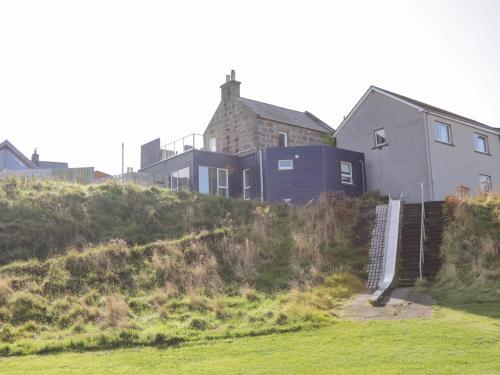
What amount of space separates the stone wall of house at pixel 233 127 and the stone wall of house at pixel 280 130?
A: 514mm

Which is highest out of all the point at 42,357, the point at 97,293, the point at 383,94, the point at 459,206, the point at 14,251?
the point at 383,94

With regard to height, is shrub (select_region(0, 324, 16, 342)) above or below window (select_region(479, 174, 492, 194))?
below

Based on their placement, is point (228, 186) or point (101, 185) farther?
point (228, 186)

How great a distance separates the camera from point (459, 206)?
72.3 ft

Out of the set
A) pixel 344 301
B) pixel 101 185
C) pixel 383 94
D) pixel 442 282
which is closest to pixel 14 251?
pixel 101 185

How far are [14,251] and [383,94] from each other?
2259cm

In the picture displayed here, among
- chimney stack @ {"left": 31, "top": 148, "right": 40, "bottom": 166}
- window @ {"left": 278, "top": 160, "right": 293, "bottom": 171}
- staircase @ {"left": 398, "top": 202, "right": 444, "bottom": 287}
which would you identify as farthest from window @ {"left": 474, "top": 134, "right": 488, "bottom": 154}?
chimney stack @ {"left": 31, "top": 148, "right": 40, "bottom": 166}

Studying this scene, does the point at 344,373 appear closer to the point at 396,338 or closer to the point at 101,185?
the point at 396,338

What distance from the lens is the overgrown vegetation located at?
1565 cm

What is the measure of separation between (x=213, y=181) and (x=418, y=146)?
12.0 meters

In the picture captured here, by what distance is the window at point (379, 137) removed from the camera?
33844mm

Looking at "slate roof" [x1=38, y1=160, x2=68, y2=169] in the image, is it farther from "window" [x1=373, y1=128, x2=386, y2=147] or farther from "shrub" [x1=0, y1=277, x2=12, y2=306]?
"shrub" [x1=0, y1=277, x2=12, y2=306]

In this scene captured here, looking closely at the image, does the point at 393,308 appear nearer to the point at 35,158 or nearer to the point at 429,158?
the point at 429,158

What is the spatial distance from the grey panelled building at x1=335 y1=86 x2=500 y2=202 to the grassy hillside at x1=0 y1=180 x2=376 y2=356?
695 cm
